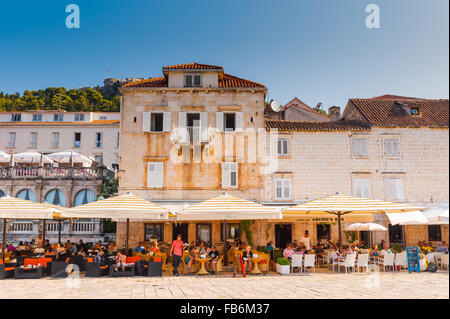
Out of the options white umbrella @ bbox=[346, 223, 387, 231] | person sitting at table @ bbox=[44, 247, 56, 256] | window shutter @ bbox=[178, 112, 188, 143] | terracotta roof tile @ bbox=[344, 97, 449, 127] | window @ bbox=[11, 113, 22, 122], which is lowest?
person sitting at table @ bbox=[44, 247, 56, 256]

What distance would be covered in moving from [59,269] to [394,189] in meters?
20.5

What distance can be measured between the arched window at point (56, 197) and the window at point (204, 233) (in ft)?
42.3

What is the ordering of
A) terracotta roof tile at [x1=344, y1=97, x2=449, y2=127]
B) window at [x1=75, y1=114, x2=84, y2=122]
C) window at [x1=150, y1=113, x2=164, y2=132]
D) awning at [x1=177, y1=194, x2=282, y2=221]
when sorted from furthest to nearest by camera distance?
window at [x1=75, y1=114, x2=84, y2=122]
terracotta roof tile at [x1=344, y1=97, x2=449, y2=127]
window at [x1=150, y1=113, x2=164, y2=132]
awning at [x1=177, y1=194, x2=282, y2=221]

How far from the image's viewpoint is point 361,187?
26.1 meters

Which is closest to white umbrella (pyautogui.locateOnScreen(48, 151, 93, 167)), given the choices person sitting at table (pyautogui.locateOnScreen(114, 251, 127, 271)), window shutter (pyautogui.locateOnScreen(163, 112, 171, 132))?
window shutter (pyautogui.locateOnScreen(163, 112, 171, 132))

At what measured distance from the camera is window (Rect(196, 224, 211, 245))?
2498 centimetres

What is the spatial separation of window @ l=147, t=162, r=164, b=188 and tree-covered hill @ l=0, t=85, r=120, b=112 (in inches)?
1729

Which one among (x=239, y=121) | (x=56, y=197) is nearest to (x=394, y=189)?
(x=239, y=121)

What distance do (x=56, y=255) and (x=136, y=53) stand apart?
29.4 feet

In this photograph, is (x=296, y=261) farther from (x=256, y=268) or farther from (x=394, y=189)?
(x=394, y=189)

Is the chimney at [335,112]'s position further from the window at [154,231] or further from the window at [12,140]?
the window at [12,140]

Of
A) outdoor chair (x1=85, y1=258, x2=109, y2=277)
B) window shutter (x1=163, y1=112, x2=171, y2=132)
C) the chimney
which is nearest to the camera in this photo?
outdoor chair (x1=85, y1=258, x2=109, y2=277)

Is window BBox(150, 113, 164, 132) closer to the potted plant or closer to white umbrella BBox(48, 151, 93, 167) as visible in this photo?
the potted plant
